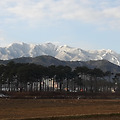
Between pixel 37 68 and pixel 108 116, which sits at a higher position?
pixel 37 68

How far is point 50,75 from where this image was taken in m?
123

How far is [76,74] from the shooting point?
5404 inches

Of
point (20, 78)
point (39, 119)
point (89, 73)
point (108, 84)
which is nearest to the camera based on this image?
point (39, 119)

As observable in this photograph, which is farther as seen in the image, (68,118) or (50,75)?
(50,75)

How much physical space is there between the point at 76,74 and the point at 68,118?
10627 centimetres

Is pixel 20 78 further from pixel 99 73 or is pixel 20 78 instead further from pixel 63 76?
pixel 99 73

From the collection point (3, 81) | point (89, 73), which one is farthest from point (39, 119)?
point (89, 73)

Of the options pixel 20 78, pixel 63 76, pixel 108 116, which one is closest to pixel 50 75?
pixel 63 76

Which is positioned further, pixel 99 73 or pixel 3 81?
pixel 99 73

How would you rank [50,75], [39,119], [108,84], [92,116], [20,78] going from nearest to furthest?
[39,119]
[92,116]
[20,78]
[50,75]
[108,84]

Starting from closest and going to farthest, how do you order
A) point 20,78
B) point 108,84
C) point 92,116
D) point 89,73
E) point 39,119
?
point 39,119, point 92,116, point 20,78, point 89,73, point 108,84

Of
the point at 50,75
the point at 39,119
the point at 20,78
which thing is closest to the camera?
the point at 39,119

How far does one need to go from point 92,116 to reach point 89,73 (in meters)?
102

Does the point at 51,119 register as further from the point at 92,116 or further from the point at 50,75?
the point at 50,75
